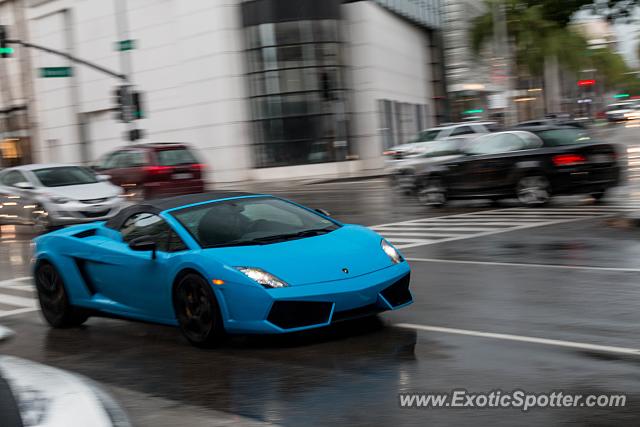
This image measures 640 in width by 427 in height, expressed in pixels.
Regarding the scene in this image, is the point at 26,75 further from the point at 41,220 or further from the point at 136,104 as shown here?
the point at 41,220

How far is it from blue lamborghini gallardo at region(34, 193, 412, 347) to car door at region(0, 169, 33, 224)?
1261 centimetres

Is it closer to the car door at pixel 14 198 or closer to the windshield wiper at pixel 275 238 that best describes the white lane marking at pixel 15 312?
the windshield wiper at pixel 275 238

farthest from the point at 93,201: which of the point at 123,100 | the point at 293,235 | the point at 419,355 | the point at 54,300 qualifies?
the point at 123,100

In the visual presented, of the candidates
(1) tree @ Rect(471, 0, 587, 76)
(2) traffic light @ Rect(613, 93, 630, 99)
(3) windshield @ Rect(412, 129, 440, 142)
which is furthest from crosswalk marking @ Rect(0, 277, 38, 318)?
(2) traffic light @ Rect(613, 93, 630, 99)

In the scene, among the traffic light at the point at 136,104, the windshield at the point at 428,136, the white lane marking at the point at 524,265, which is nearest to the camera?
the white lane marking at the point at 524,265

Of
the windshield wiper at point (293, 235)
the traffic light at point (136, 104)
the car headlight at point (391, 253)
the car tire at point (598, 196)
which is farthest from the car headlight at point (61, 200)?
the traffic light at point (136, 104)

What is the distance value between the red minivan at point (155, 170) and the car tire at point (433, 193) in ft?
24.0

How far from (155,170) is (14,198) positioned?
4.45m

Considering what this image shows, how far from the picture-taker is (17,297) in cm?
1177

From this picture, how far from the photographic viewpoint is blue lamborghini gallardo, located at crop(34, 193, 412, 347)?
714 cm

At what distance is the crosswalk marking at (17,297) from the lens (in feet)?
35.0

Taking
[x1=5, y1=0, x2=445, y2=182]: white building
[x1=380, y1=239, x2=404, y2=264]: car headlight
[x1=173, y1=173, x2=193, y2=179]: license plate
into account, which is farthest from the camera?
[x1=5, y1=0, x2=445, y2=182]: white building

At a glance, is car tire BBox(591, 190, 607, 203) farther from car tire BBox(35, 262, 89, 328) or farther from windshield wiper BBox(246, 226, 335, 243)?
car tire BBox(35, 262, 89, 328)

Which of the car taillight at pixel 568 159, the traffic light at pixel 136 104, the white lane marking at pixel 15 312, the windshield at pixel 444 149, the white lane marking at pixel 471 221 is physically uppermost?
the traffic light at pixel 136 104
